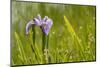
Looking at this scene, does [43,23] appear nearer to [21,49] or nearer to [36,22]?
[36,22]

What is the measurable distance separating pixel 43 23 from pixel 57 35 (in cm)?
25

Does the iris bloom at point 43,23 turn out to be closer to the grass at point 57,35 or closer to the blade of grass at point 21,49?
the grass at point 57,35

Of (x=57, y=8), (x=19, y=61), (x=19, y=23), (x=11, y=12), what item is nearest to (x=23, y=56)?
(x=19, y=61)

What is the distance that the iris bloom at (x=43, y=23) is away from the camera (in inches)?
97.1

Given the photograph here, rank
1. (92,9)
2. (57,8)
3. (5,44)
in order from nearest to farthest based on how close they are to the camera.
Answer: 1. (5,44)
2. (57,8)
3. (92,9)

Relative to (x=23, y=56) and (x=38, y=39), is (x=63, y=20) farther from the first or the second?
(x=23, y=56)

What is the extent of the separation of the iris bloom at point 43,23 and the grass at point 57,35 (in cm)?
4

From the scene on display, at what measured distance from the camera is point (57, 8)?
258cm

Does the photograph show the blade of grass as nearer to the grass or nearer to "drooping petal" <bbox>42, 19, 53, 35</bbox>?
the grass

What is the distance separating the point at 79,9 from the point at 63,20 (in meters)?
0.29

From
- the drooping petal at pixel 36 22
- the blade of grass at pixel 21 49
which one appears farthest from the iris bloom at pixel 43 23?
the blade of grass at pixel 21 49

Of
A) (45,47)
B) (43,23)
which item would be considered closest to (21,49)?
(45,47)

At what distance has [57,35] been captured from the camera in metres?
2.58

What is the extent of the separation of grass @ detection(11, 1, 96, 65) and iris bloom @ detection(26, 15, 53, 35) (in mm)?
42
